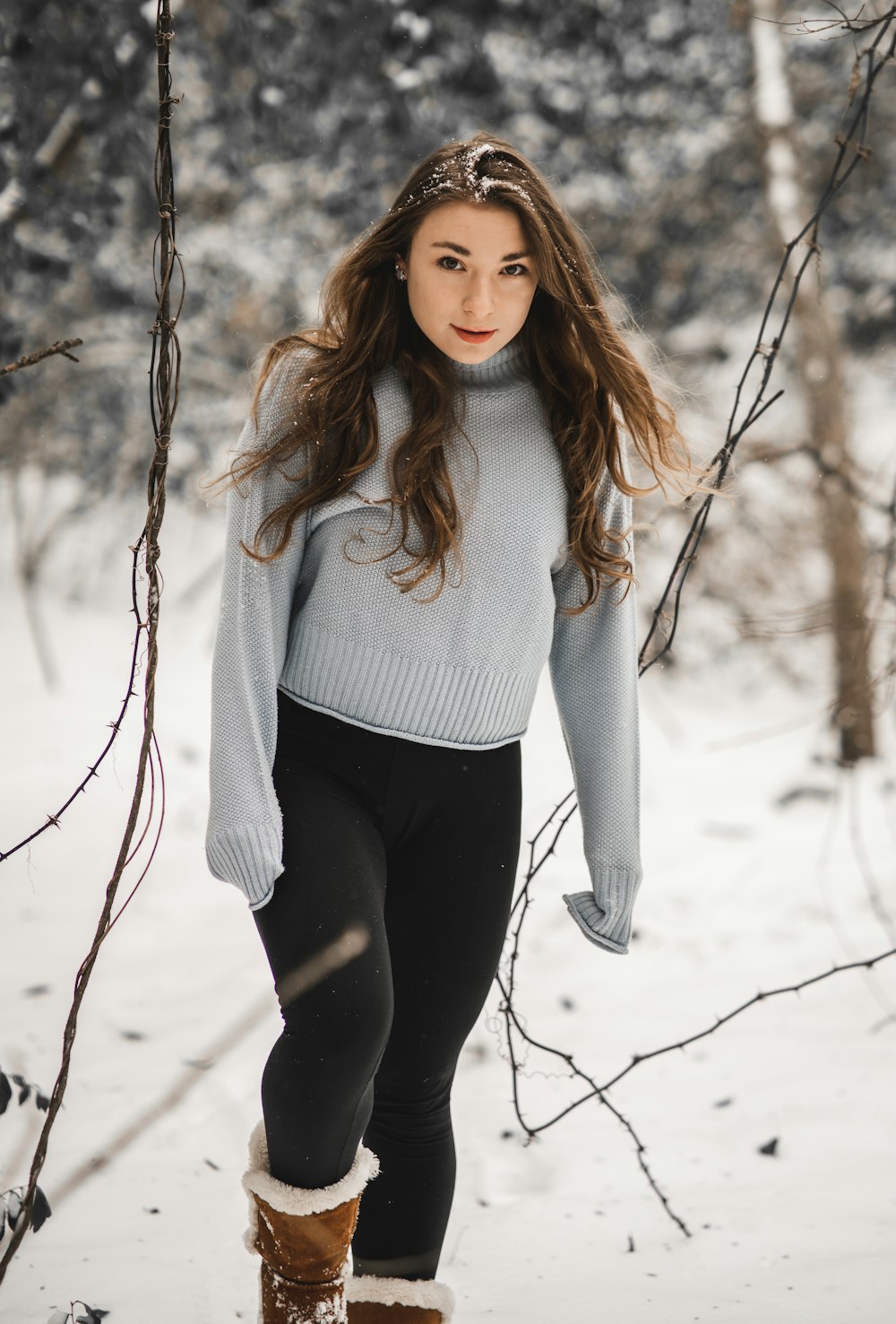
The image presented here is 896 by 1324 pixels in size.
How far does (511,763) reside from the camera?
64.2 inches

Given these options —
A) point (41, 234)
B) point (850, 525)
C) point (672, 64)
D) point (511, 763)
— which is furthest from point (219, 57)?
point (850, 525)

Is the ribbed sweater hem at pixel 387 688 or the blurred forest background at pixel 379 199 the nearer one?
the ribbed sweater hem at pixel 387 688

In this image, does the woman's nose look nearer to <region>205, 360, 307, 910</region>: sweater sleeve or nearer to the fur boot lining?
<region>205, 360, 307, 910</region>: sweater sleeve

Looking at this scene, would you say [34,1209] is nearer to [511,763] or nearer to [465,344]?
[511,763]

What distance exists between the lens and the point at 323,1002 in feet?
4.21

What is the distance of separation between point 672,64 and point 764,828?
11.0ft

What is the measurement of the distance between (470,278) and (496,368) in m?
0.15

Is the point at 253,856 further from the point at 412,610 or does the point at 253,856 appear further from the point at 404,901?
the point at 412,610

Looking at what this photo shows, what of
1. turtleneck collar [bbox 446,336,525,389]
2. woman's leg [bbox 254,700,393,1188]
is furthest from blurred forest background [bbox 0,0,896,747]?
woman's leg [bbox 254,700,393,1188]

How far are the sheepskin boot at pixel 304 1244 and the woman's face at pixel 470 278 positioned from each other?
107 cm

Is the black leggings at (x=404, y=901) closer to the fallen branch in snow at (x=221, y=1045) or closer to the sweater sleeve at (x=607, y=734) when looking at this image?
the fallen branch in snow at (x=221, y=1045)

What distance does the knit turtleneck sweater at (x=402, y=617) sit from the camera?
139cm

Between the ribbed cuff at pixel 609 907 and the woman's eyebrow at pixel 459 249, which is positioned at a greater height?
the woman's eyebrow at pixel 459 249

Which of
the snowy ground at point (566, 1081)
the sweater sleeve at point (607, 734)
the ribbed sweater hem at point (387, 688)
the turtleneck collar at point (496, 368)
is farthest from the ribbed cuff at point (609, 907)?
the turtleneck collar at point (496, 368)
